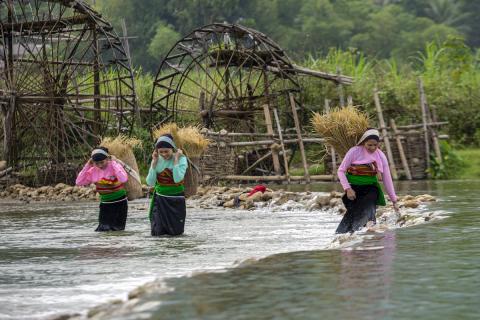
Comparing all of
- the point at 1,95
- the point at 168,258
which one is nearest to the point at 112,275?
the point at 168,258

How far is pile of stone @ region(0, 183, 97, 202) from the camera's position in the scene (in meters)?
21.4

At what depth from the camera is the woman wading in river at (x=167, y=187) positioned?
453 inches

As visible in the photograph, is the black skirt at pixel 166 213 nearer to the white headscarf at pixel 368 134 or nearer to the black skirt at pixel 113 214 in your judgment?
the black skirt at pixel 113 214

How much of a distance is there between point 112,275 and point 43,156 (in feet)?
54.5

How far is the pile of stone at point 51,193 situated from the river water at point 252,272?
827 cm

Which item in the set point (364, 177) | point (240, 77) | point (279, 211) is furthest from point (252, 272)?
point (240, 77)

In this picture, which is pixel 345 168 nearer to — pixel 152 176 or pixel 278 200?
pixel 152 176

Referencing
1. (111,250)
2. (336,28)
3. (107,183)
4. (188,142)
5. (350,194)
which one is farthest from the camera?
(336,28)

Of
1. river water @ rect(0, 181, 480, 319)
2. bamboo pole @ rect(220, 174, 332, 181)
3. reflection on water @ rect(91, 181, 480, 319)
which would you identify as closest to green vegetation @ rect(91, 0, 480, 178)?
bamboo pole @ rect(220, 174, 332, 181)

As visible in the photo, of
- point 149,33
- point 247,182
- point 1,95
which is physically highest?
point 149,33

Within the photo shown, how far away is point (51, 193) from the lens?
71.6 feet

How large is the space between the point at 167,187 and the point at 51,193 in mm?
10640

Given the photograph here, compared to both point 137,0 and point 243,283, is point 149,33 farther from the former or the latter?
point 243,283

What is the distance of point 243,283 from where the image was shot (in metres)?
6.78
